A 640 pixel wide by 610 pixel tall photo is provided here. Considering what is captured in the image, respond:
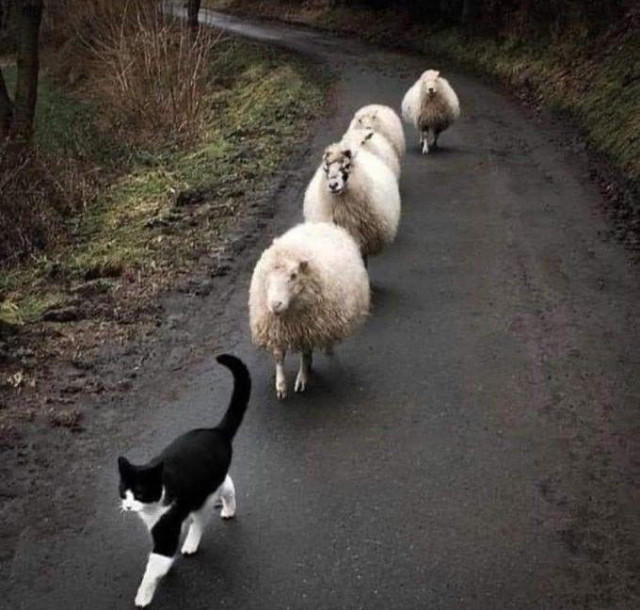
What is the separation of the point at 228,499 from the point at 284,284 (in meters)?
1.94

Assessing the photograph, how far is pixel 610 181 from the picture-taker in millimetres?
13367

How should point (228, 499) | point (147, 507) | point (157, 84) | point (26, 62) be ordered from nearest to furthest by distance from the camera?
point (147, 507), point (228, 499), point (26, 62), point (157, 84)

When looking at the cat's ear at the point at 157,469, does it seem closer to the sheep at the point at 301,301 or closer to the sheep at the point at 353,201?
the sheep at the point at 301,301

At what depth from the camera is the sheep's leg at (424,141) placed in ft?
52.1

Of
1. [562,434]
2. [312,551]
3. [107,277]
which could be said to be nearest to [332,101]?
[107,277]

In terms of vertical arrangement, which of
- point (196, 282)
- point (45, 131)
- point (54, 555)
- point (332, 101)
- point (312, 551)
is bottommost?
point (45, 131)

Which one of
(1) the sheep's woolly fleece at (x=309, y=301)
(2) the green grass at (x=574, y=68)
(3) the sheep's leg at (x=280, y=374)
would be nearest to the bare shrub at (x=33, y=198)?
(1) the sheep's woolly fleece at (x=309, y=301)

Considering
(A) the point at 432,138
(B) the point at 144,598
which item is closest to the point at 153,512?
(B) the point at 144,598

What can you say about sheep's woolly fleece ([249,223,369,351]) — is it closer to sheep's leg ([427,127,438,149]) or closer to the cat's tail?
the cat's tail

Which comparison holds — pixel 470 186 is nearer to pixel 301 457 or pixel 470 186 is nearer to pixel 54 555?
pixel 301 457

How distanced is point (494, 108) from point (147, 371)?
1369cm

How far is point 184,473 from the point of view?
4918mm

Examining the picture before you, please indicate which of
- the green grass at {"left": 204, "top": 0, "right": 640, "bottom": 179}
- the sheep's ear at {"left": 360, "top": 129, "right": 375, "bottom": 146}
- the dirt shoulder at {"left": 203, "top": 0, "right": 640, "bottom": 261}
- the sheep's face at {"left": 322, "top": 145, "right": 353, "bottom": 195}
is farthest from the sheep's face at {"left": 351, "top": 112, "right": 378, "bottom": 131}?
the green grass at {"left": 204, "top": 0, "right": 640, "bottom": 179}

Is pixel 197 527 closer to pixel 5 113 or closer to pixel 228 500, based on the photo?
pixel 228 500
